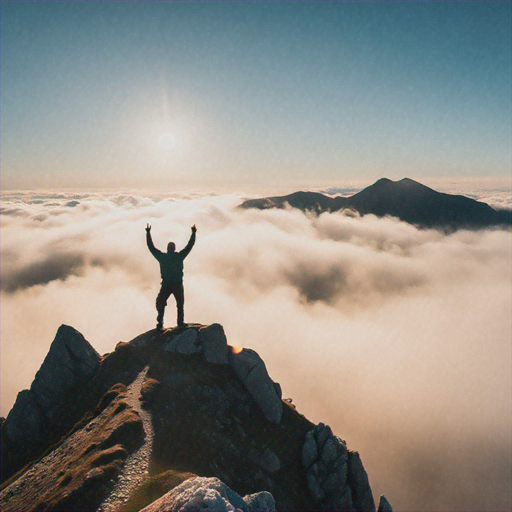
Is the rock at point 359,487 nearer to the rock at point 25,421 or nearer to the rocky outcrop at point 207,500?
the rocky outcrop at point 207,500

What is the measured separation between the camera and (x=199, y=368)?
30.2 m

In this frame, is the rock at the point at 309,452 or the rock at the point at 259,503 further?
the rock at the point at 309,452

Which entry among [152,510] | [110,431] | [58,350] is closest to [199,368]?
[110,431]

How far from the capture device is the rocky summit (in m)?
17.3

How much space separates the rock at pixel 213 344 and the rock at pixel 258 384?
1468 mm

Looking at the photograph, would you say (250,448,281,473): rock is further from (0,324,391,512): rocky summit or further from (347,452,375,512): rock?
(347,452,375,512): rock

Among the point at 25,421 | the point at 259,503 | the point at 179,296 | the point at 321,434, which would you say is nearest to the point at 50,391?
the point at 25,421

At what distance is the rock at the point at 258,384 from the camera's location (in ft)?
104

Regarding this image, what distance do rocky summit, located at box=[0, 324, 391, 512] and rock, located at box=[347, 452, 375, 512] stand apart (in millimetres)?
95

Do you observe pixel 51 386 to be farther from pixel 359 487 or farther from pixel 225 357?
pixel 359 487

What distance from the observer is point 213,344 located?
32.1 m

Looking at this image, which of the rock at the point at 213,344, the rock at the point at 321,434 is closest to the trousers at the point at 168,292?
the rock at the point at 213,344

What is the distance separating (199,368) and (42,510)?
15.8 m

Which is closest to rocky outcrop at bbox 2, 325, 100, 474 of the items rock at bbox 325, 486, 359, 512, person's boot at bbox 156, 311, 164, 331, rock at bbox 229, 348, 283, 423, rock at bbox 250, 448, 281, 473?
person's boot at bbox 156, 311, 164, 331
